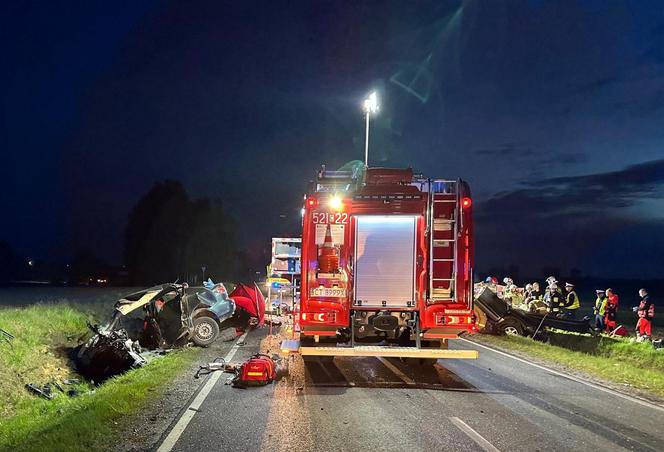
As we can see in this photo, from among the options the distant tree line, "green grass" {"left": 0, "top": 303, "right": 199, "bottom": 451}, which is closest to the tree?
the distant tree line

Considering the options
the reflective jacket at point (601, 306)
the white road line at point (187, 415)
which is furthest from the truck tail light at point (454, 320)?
the reflective jacket at point (601, 306)

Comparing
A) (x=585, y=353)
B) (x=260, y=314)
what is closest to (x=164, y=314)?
(x=260, y=314)

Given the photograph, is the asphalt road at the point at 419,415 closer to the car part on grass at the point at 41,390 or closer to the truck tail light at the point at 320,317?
the truck tail light at the point at 320,317

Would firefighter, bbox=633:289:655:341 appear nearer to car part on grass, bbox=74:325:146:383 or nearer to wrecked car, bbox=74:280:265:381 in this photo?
wrecked car, bbox=74:280:265:381

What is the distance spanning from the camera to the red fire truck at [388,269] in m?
8.89

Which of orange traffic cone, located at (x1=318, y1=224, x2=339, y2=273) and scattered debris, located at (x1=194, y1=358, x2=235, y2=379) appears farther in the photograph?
scattered debris, located at (x1=194, y1=358, x2=235, y2=379)

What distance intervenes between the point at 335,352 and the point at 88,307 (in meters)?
15.0

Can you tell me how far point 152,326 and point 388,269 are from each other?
659cm

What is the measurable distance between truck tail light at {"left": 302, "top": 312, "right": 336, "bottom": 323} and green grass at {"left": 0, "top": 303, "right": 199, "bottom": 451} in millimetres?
2469

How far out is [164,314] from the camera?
1329 centimetres

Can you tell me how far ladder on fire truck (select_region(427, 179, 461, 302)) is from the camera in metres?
8.98

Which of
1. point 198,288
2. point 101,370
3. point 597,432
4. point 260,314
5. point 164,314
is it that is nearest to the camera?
point 597,432

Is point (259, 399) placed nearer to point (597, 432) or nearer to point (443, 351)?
point (443, 351)

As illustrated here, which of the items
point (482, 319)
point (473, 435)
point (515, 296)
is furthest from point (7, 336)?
point (515, 296)
